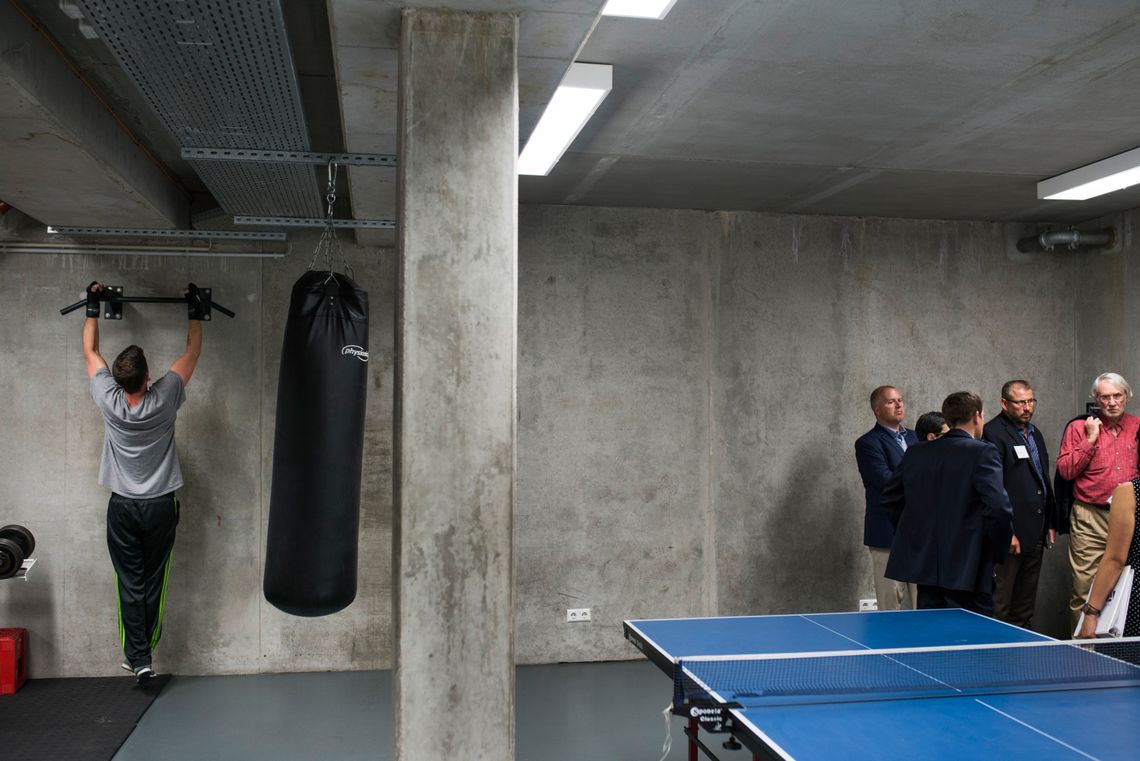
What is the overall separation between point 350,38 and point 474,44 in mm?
394

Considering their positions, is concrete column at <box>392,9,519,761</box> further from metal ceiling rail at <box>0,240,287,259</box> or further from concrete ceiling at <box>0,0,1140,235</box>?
metal ceiling rail at <box>0,240,287,259</box>

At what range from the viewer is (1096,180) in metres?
5.11

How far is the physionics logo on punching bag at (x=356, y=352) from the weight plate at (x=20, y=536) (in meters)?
2.65

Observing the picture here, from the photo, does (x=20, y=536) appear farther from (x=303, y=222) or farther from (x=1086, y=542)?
(x=1086, y=542)

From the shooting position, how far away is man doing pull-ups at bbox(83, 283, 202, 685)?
526 centimetres

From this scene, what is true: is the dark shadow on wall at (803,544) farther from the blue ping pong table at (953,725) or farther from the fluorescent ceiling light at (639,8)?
the fluorescent ceiling light at (639,8)

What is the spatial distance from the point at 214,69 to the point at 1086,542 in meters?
5.32

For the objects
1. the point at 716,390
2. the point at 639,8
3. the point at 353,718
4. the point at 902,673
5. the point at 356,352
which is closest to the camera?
the point at 902,673

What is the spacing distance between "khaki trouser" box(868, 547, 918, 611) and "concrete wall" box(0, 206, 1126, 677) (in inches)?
24.6

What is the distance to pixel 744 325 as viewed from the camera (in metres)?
6.35

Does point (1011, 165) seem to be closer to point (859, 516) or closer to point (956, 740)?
point (859, 516)

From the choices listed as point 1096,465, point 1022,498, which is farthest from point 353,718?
point 1096,465

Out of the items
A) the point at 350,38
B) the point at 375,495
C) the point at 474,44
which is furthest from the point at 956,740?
the point at 375,495

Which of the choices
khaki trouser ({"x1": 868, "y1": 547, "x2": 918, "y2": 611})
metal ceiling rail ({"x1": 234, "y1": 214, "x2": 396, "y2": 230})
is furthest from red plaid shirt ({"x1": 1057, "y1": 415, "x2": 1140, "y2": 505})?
metal ceiling rail ({"x1": 234, "y1": 214, "x2": 396, "y2": 230})
